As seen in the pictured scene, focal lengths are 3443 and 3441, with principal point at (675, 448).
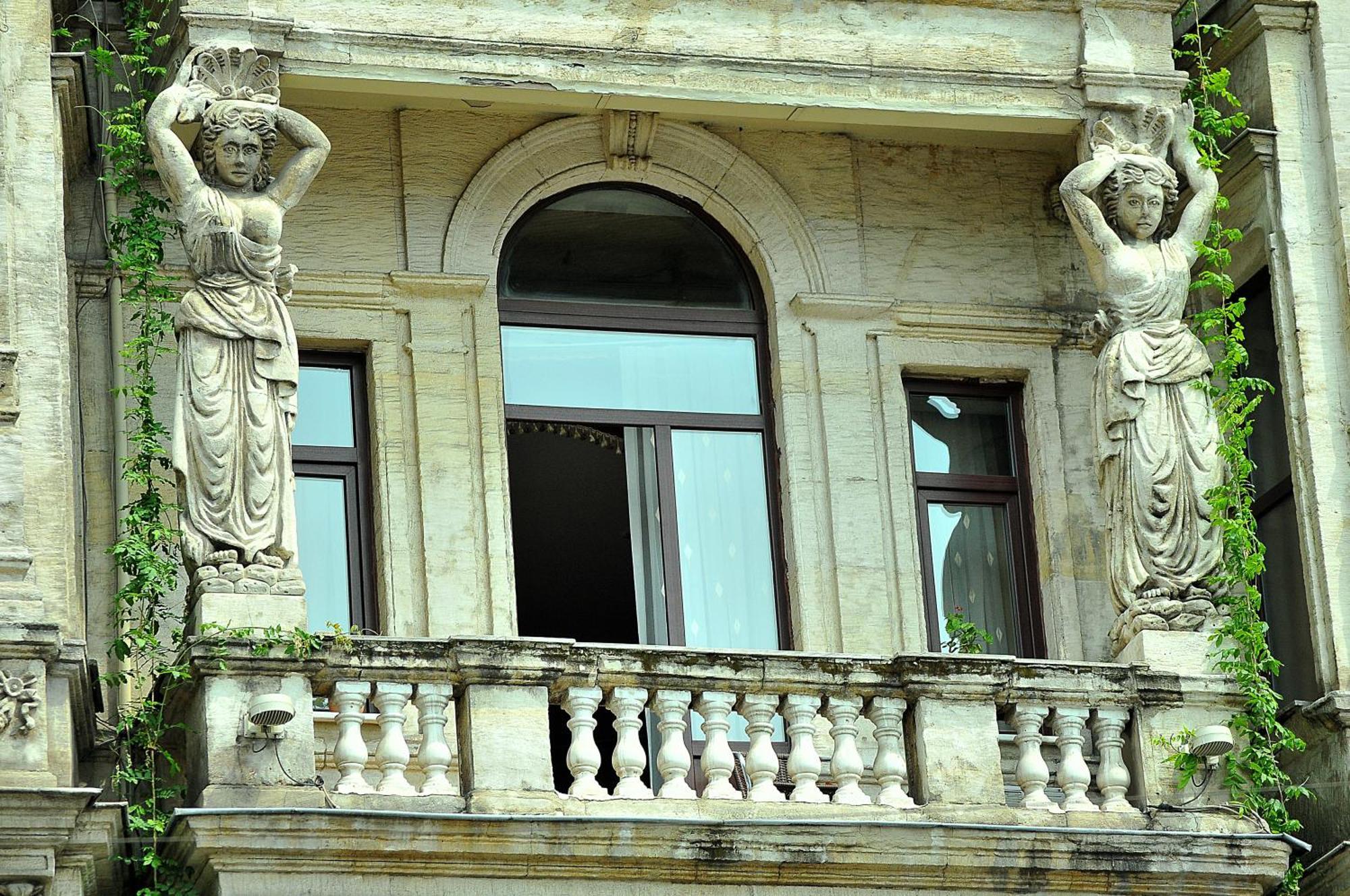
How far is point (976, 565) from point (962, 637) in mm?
582

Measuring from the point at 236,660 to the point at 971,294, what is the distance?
5.31 m

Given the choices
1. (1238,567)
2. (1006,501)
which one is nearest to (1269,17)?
(1006,501)

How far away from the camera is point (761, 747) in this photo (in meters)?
16.0

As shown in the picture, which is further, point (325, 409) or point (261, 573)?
point (325, 409)

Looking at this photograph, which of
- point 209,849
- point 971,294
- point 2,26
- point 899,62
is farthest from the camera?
point 971,294

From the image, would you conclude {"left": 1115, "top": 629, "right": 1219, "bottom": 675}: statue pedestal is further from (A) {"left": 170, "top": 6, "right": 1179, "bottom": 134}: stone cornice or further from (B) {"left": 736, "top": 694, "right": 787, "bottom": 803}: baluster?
(A) {"left": 170, "top": 6, "right": 1179, "bottom": 134}: stone cornice

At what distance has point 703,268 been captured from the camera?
61.7ft

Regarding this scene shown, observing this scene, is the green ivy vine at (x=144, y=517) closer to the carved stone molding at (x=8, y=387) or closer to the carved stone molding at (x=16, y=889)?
the carved stone molding at (x=16, y=889)

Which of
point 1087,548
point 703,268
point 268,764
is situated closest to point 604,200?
point 703,268

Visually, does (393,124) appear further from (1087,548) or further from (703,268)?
(1087,548)

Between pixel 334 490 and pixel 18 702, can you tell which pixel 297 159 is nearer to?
pixel 334 490

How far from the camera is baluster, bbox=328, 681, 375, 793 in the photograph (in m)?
15.5

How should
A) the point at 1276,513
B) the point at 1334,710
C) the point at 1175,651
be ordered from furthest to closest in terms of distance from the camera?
the point at 1276,513 < the point at 1334,710 < the point at 1175,651

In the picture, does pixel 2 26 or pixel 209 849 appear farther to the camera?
pixel 2 26
